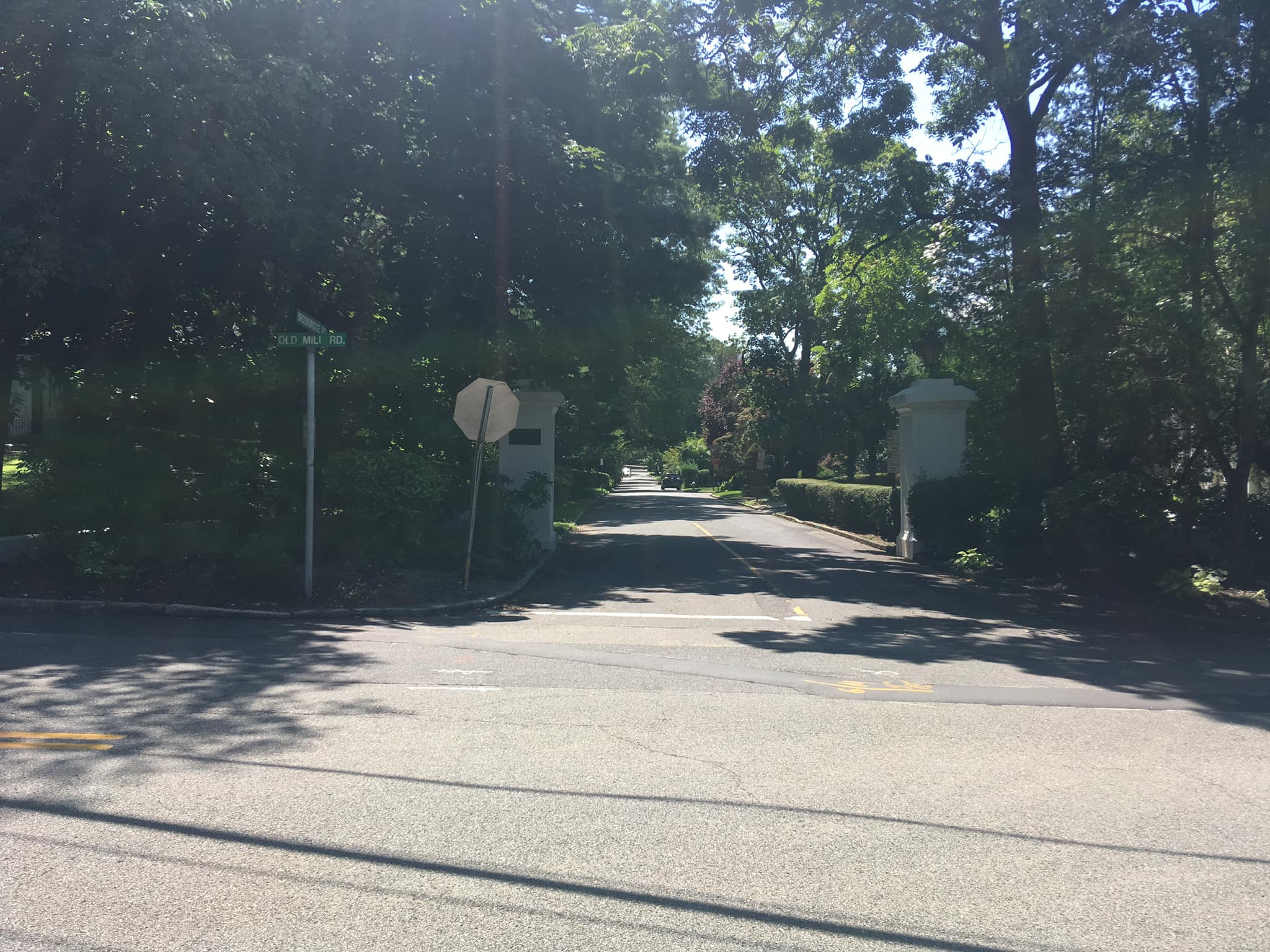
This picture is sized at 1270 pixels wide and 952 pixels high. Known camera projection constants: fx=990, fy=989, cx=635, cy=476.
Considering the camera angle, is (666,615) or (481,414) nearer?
(666,615)

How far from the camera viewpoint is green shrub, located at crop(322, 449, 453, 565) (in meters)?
15.0

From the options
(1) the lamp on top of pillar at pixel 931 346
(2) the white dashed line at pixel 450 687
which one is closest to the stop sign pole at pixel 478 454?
(2) the white dashed line at pixel 450 687

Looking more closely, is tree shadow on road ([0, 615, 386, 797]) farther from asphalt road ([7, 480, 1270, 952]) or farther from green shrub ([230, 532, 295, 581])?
green shrub ([230, 532, 295, 581])

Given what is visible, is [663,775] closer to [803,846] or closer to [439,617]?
[803,846]

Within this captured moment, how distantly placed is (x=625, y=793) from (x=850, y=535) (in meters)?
23.6

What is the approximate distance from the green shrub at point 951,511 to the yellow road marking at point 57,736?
16304 mm

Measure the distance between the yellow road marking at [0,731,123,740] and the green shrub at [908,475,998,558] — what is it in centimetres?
1630

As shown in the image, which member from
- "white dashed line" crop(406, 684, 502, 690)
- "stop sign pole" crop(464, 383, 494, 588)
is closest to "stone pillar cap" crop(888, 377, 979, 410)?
"stop sign pole" crop(464, 383, 494, 588)

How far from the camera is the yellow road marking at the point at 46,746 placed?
629cm

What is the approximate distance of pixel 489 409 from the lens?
1523cm

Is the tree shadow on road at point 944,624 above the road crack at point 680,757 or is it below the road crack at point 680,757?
below

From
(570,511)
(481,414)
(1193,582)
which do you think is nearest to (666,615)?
(481,414)

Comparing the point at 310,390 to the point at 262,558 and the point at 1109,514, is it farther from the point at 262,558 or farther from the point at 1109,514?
the point at 1109,514

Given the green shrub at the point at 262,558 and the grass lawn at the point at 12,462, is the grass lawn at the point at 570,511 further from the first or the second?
the grass lawn at the point at 12,462
